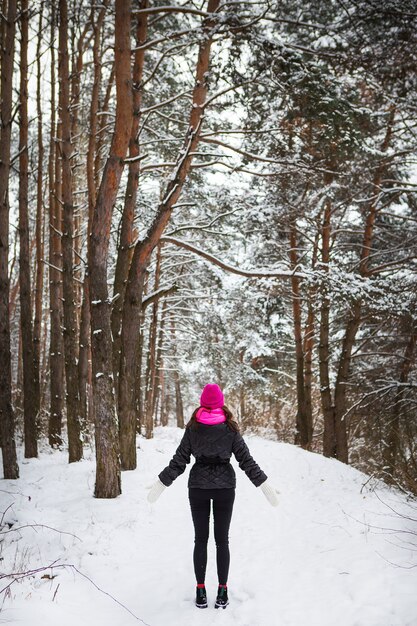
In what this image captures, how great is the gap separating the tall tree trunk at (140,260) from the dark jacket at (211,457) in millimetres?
4159

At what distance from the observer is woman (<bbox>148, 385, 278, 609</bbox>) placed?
12.2ft

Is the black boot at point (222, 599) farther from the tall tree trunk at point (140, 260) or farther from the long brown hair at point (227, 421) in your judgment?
the tall tree trunk at point (140, 260)

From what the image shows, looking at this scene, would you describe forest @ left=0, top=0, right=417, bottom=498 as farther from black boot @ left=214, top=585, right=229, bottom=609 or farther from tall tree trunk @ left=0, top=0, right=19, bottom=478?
black boot @ left=214, top=585, right=229, bottom=609

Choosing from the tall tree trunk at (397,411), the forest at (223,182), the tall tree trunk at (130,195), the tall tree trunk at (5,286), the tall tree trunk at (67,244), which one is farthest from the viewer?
the tall tree trunk at (397,411)

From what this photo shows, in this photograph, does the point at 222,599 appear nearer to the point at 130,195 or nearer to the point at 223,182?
the point at 130,195

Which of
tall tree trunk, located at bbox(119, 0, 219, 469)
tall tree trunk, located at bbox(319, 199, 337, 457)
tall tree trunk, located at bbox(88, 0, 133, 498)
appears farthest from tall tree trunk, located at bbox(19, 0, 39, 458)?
tall tree trunk, located at bbox(319, 199, 337, 457)

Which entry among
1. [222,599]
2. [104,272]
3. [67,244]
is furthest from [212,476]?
[67,244]

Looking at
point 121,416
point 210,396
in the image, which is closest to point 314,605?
point 210,396

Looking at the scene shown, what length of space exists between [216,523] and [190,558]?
1.32 meters

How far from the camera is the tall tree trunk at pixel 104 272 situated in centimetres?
617

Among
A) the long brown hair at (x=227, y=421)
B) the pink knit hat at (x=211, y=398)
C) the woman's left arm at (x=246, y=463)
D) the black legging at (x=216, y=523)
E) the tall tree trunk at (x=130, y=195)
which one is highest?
the tall tree trunk at (x=130, y=195)

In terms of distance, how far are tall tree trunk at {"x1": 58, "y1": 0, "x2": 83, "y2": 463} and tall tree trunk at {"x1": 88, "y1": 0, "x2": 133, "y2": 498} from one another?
2.77m

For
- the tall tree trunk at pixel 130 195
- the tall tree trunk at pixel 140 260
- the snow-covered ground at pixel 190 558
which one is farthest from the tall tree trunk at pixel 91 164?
the snow-covered ground at pixel 190 558

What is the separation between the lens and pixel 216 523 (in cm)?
377
